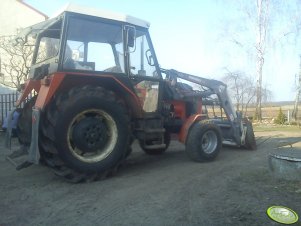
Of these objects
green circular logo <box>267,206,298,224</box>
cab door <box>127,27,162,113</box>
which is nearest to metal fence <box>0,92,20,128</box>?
cab door <box>127,27,162,113</box>

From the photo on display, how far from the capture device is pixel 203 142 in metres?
7.71

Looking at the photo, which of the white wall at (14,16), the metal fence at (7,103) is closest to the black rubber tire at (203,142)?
the metal fence at (7,103)

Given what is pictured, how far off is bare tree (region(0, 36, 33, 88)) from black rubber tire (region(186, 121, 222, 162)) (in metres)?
11.9

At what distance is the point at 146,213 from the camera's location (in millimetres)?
4398

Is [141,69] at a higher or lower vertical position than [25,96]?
higher

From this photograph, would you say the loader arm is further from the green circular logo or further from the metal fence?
the metal fence

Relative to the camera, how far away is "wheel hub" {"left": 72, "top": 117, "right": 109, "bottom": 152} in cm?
583

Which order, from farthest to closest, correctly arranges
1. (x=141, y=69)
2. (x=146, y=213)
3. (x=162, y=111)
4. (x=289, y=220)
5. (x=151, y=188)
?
1. (x=162, y=111)
2. (x=141, y=69)
3. (x=151, y=188)
4. (x=146, y=213)
5. (x=289, y=220)

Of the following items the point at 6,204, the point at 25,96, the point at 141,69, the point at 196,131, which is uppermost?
the point at 141,69

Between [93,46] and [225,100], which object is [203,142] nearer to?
[225,100]

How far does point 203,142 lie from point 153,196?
2.89 m

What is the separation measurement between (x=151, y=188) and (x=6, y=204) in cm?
202

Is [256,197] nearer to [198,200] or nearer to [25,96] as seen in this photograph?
[198,200]

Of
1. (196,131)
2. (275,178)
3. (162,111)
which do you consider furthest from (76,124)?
(275,178)
